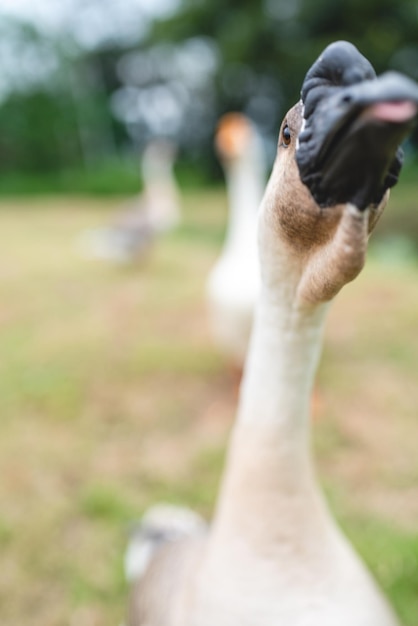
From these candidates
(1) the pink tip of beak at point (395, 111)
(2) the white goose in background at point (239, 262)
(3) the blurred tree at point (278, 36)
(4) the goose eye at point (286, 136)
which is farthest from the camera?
(3) the blurred tree at point (278, 36)

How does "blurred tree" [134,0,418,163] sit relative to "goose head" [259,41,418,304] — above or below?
below

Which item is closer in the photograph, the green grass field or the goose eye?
the goose eye

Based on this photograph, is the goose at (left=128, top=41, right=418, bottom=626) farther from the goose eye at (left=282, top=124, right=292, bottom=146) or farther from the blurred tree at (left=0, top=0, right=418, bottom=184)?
the blurred tree at (left=0, top=0, right=418, bottom=184)

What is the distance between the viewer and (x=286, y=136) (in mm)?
847

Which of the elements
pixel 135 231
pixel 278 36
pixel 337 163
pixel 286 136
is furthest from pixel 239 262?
pixel 278 36

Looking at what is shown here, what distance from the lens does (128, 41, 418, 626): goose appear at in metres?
0.69

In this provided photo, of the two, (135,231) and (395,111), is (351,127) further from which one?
(135,231)

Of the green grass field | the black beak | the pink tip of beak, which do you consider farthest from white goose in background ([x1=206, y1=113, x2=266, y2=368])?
the pink tip of beak

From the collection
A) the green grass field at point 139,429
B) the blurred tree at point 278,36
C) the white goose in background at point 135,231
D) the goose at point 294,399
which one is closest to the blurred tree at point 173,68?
the blurred tree at point 278,36

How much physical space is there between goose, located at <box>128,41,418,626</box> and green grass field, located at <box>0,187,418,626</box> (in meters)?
0.77

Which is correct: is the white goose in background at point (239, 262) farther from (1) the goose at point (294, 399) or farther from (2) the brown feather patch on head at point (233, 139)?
(1) the goose at point (294, 399)

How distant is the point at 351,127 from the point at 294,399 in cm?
55

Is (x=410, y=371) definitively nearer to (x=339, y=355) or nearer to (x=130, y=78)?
(x=339, y=355)

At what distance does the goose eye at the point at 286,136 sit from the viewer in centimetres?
84
